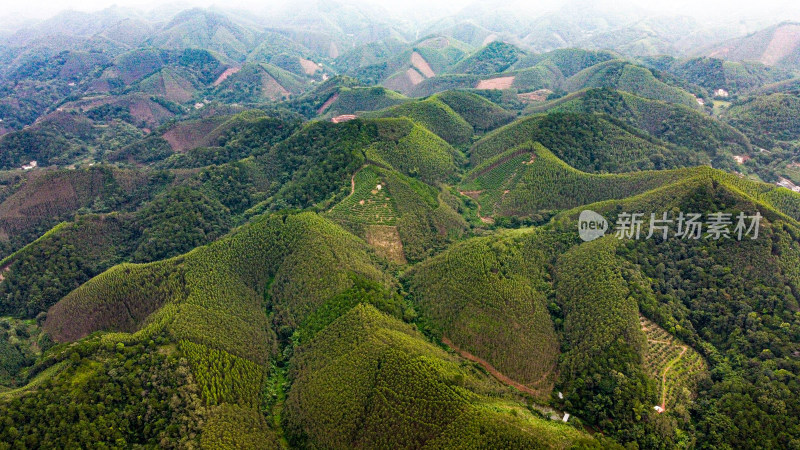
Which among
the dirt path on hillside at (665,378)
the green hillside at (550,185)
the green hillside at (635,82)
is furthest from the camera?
the green hillside at (635,82)

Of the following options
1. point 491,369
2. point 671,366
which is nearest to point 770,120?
point 671,366

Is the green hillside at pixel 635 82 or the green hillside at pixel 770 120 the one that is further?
the green hillside at pixel 635 82

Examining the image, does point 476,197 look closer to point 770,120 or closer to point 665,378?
point 665,378

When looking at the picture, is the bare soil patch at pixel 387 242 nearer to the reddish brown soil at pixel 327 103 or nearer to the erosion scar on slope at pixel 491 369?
the erosion scar on slope at pixel 491 369

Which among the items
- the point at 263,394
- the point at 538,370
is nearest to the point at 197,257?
the point at 263,394

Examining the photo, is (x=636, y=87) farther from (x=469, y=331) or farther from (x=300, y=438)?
(x=300, y=438)

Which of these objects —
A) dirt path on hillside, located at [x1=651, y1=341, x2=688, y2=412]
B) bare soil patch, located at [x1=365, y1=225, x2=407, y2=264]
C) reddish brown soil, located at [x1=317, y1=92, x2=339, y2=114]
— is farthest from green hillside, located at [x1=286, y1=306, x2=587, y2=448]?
reddish brown soil, located at [x1=317, y1=92, x2=339, y2=114]

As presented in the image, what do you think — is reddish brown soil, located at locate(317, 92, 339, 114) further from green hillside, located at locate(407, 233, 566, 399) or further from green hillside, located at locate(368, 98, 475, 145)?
green hillside, located at locate(407, 233, 566, 399)

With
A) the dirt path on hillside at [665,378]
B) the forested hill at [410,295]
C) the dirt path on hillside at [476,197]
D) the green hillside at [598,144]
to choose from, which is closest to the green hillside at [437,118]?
the forested hill at [410,295]
